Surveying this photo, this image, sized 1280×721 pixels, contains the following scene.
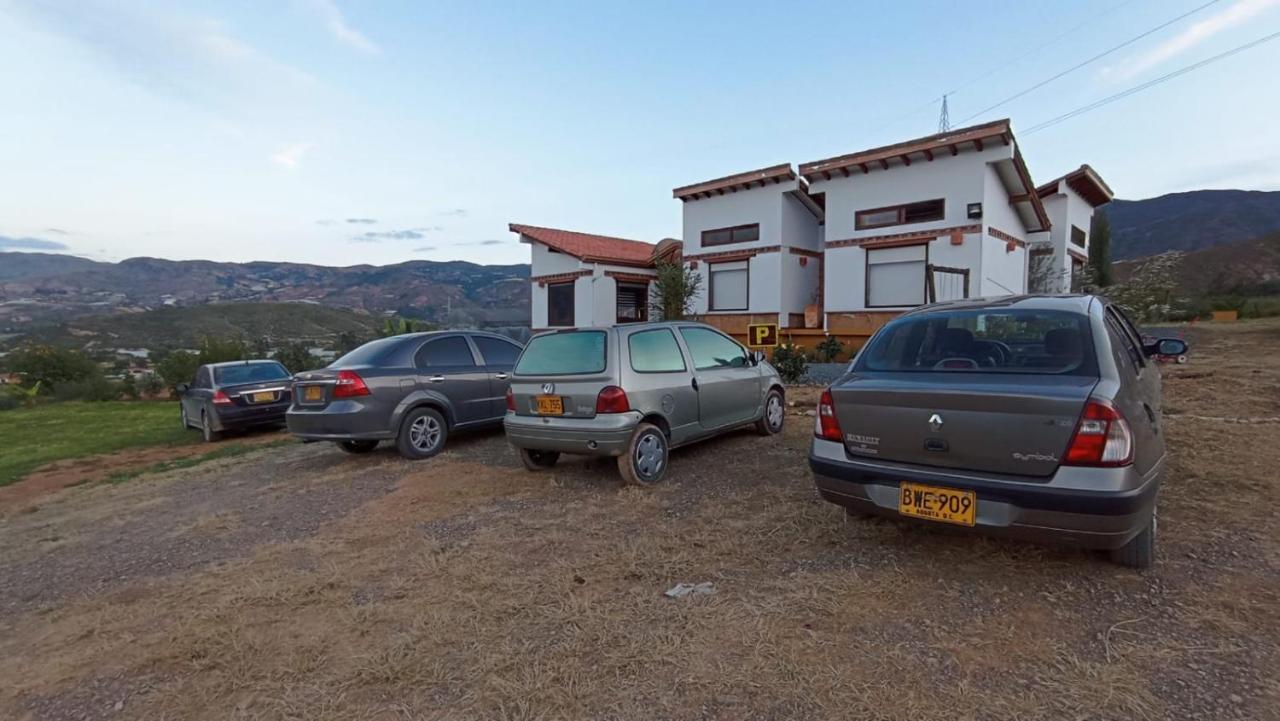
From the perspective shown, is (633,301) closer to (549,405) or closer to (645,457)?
(549,405)

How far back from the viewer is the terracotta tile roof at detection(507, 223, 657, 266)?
20.7 meters

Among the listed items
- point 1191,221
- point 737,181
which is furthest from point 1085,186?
point 1191,221

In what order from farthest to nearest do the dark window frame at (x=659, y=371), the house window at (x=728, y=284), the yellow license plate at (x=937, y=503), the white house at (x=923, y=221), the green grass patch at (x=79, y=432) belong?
1. the house window at (x=728, y=284)
2. the white house at (x=923, y=221)
3. the green grass patch at (x=79, y=432)
4. the dark window frame at (x=659, y=371)
5. the yellow license plate at (x=937, y=503)

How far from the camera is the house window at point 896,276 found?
15062 mm

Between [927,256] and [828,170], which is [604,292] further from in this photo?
[927,256]

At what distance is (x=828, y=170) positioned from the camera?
16.1m

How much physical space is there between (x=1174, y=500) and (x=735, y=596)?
3.69m

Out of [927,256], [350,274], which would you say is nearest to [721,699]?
[927,256]

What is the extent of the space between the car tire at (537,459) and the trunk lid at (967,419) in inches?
136

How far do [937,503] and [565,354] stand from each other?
3525 millimetres

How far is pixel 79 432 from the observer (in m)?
13.3

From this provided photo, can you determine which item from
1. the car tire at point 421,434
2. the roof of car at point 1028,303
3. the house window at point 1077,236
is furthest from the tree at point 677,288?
the roof of car at point 1028,303

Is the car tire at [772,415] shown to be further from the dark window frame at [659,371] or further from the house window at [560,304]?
the house window at [560,304]

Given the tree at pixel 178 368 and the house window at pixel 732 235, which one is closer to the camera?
the house window at pixel 732 235
